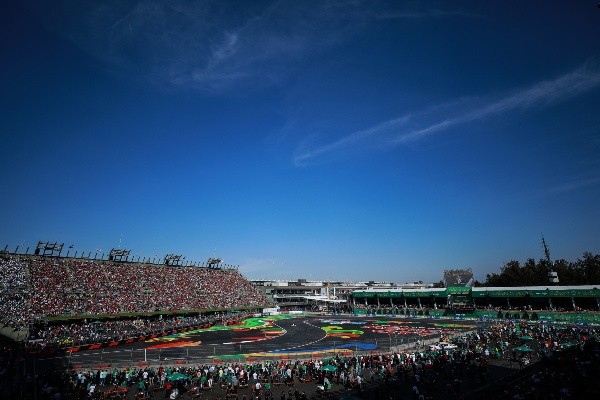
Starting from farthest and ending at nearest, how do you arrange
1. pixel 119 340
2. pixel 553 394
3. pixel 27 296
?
1. pixel 27 296
2. pixel 119 340
3. pixel 553 394

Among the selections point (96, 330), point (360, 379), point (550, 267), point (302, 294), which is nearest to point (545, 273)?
point (550, 267)

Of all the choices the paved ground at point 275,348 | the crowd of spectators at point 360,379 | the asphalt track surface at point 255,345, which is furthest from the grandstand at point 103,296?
the crowd of spectators at point 360,379

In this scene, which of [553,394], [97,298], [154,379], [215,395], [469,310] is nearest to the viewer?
A: [553,394]

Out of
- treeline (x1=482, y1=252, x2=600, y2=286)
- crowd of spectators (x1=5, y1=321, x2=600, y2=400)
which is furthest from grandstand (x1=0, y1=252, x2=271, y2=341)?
treeline (x1=482, y1=252, x2=600, y2=286)

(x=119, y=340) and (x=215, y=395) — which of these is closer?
(x=215, y=395)

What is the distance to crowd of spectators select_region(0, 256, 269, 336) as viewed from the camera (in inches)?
2130

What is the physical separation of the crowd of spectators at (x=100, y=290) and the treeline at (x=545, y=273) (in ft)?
233

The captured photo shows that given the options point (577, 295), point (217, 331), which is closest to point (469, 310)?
point (577, 295)

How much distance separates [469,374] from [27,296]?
62024 mm

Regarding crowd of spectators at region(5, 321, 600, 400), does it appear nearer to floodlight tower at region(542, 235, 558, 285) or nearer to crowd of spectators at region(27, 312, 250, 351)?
crowd of spectators at region(27, 312, 250, 351)

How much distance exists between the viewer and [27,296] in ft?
181

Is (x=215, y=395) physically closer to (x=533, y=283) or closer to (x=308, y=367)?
(x=308, y=367)

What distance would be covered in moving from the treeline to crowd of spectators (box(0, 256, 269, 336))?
7088cm

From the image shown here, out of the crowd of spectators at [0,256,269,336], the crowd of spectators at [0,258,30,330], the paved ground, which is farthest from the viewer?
the crowd of spectators at [0,256,269,336]
